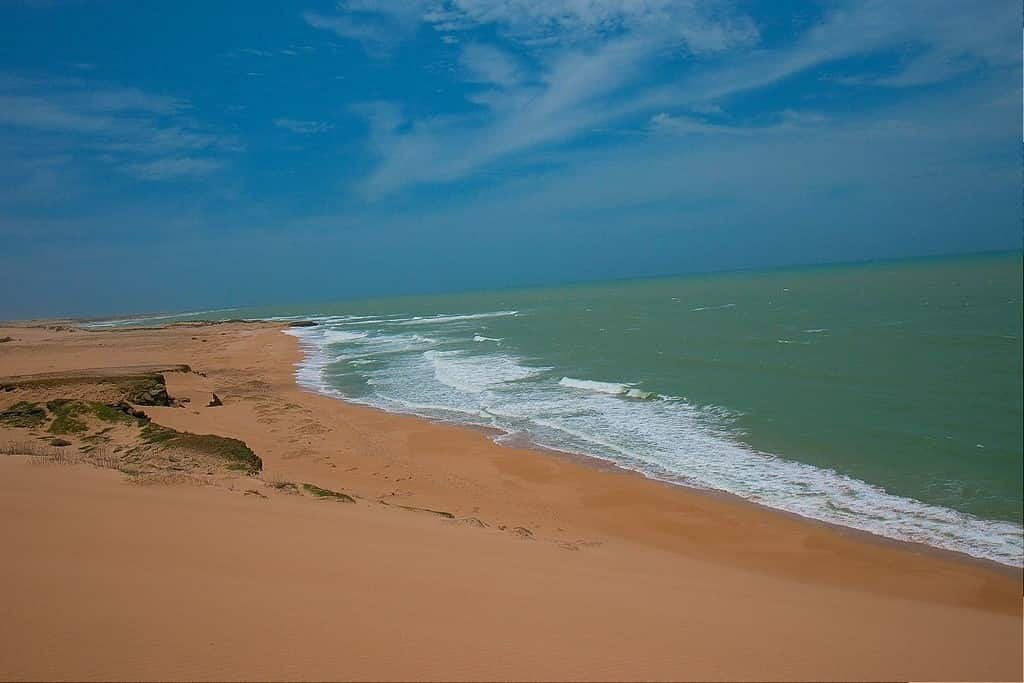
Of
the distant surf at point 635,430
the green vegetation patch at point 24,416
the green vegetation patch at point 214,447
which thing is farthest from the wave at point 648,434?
the green vegetation patch at point 24,416

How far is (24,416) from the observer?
47.2 ft

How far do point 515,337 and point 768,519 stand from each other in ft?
109

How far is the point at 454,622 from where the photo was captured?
17.0 feet

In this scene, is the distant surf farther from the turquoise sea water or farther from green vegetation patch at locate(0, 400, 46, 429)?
green vegetation patch at locate(0, 400, 46, 429)

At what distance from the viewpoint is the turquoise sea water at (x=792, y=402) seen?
1078cm

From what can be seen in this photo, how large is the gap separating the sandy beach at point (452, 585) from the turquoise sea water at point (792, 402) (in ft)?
4.98

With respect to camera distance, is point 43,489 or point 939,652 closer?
point 939,652

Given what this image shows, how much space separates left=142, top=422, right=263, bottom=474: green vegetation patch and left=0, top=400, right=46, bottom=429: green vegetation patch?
3.55 m

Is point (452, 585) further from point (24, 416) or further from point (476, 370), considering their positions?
point (476, 370)

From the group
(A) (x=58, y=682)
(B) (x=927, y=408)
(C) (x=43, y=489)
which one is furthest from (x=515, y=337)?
(A) (x=58, y=682)

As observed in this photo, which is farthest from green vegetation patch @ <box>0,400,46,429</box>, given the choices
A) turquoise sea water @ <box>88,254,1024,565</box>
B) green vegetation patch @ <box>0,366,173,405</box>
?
turquoise sea water @ <box>88,254,1024,565</box>

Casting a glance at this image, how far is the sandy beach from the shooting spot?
181 inches

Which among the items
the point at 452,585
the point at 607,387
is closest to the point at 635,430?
the point at 607,387

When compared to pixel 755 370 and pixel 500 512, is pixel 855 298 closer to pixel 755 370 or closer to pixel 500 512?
pixel 755 370
